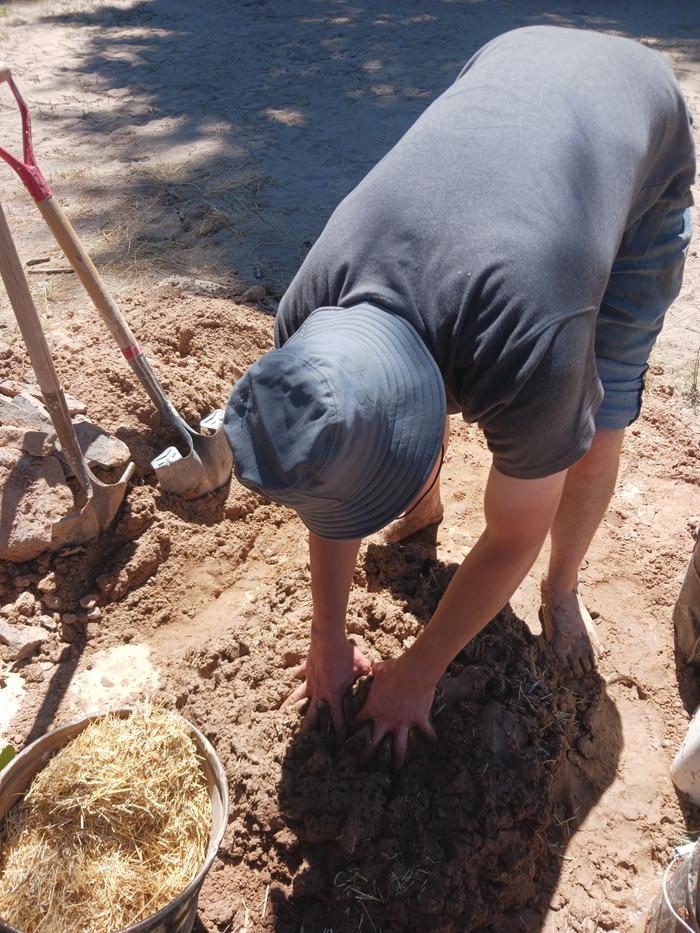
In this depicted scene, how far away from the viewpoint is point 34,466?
8.79 feet

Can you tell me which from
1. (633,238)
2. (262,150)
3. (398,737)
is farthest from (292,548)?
(262,150)

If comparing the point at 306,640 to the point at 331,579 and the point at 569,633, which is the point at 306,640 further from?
the point at 569,633

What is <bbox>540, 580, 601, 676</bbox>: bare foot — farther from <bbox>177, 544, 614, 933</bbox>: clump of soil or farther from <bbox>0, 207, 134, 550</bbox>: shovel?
<bbox>0, 207, 134, 550</bbox>: shovel

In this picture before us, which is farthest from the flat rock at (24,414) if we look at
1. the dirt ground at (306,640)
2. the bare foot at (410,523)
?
the bare foot at (410,523)

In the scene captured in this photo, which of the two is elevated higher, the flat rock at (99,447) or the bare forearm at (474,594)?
the bare forearm at (474,594)

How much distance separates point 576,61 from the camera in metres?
1.63

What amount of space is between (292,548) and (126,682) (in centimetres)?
73

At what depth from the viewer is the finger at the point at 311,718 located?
201cm

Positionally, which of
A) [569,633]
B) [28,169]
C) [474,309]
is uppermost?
[474,309]

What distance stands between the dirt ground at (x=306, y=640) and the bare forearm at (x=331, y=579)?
0.34 m

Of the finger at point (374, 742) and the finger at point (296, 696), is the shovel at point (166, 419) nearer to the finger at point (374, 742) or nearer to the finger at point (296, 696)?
the finger at point (296, 696)

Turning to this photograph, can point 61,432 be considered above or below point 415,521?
above

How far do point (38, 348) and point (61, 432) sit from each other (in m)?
0.30

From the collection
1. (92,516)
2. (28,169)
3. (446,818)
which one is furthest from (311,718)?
(28,169)
